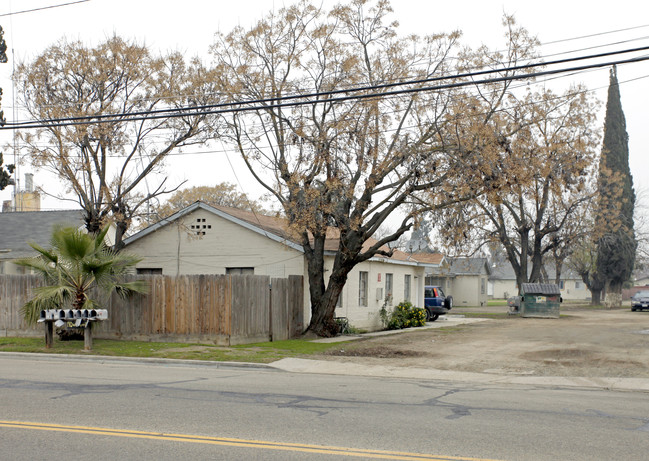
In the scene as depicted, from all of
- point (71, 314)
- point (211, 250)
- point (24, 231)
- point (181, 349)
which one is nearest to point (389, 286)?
point (211, 250)

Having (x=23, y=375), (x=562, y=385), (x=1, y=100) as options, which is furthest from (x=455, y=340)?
Result: (x=1, y=100)

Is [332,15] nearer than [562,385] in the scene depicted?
No

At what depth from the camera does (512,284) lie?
3440 inches

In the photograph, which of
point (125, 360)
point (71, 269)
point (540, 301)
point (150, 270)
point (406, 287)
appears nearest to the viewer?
point (125, 360)

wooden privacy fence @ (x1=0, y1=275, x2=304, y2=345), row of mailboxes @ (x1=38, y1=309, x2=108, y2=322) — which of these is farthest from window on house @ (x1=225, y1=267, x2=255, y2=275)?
row of mailboxes @ (x1=38, y1=309, x2=108, y2=322)

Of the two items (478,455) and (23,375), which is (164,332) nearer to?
(23,375)

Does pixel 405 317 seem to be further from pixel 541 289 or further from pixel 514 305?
pixel 514 305

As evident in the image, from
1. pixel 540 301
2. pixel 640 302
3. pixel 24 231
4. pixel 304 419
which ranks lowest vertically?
pixel 640 302

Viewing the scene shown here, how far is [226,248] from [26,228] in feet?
38.5

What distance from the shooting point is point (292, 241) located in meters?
22.8

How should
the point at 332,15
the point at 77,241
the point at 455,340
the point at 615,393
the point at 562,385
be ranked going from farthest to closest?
the point at 455,340 < the point at 332,15 < the point at 77,241 < the point at 562,385 < the point at 615,393

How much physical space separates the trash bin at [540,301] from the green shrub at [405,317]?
11.8 m

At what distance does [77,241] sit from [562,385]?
12926 millimetres

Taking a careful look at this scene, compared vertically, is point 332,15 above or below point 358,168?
above
